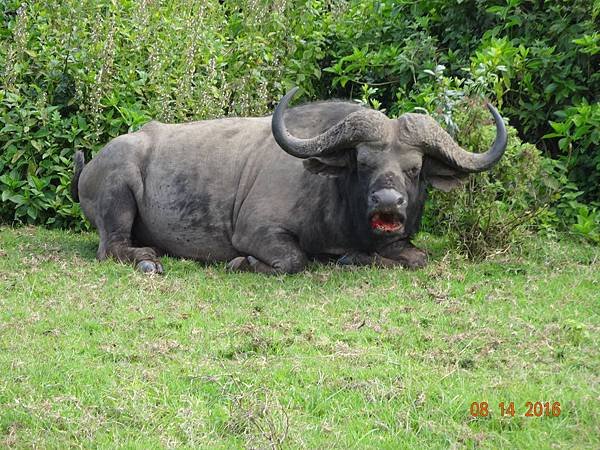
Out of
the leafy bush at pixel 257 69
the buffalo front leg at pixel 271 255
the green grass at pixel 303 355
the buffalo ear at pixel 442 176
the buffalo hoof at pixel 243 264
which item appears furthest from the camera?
the leafy bush at pixel 257 69

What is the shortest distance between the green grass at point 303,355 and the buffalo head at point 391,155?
1.72 feet

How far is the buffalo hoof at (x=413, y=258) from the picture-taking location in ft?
25.6

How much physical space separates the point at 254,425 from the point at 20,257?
423 cm

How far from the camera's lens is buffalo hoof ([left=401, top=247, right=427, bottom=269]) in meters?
7.80

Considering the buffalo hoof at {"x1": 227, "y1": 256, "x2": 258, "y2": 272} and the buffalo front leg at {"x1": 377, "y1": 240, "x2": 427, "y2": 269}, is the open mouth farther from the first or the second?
the buffalo hoof at {"x1": 227, "y1": 256, "x2": 258, "y2": 272}

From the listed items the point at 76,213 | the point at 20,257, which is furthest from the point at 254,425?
the point at 76,213

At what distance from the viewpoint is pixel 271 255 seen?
8.00 meters

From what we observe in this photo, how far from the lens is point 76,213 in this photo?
9.73 metres

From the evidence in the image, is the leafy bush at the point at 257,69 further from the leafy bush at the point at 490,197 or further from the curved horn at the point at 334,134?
the curved horn at the point at 334,134

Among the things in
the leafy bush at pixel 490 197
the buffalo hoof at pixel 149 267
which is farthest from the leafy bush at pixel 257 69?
the buffalo hoof at pixel 149 267

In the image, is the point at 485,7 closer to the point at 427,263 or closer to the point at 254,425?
the point at 427,263

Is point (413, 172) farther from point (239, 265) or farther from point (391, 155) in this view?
point (239, 265)

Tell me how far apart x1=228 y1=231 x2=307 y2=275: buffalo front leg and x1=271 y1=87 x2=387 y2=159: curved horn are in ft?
2.26

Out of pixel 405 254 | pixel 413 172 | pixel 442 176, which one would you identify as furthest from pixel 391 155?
pixel 405 254
